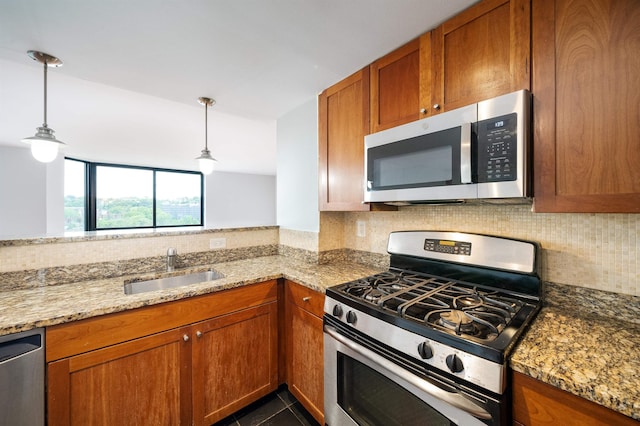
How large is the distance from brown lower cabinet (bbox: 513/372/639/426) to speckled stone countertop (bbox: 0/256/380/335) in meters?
0.90

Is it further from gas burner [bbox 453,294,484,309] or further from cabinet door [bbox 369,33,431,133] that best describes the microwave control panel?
gas burner [bbox 453,294,484,309]


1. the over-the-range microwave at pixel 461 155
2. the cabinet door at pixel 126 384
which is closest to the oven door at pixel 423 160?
the over-the-range microwave at pixel 461 155

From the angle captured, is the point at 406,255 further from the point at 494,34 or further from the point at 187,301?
the point at 187,301

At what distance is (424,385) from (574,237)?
0.92 m

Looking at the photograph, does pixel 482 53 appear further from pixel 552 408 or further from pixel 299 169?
pixel 299 169

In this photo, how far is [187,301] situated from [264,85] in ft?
4.85

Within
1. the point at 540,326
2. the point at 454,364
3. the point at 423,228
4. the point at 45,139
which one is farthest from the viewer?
the point at 423,228

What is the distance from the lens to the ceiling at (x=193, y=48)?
116cm

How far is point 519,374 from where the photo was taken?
800 mm

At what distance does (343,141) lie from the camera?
1.77 m

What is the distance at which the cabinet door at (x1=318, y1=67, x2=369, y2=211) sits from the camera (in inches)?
64.8

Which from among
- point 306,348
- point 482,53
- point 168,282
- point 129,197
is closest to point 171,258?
point 168,282

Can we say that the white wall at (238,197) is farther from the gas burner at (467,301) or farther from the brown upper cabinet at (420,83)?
the gas burner at (467,301)

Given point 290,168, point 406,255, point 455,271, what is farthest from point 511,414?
point 290,168
